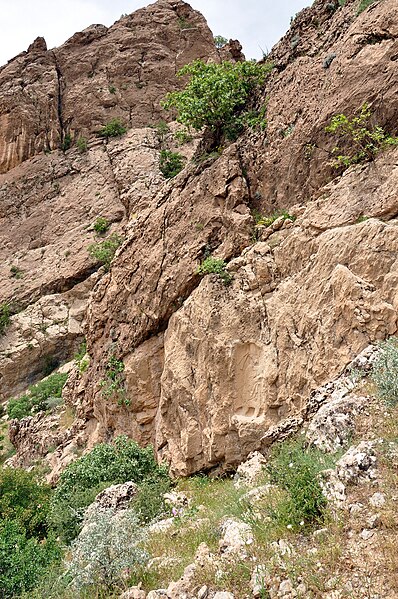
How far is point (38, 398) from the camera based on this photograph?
22672 millimetres

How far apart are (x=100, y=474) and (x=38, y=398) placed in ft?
43.9

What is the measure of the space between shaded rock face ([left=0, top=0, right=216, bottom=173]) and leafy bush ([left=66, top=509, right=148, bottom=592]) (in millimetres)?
33896

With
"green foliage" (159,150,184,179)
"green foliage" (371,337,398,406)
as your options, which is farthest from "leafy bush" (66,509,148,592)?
"green foliage" (159,150,184,179)

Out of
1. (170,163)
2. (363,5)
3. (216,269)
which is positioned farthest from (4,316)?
(363,5)

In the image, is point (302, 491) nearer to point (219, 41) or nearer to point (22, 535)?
point (22, 535)

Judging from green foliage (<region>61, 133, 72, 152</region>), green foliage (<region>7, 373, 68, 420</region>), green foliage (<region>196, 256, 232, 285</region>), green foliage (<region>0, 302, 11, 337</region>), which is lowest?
green foliage (<region>7, 373, 68, 420</region>)

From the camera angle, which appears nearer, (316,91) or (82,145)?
(316,91)

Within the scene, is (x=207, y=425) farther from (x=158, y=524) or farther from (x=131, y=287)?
(x=131, y=287)

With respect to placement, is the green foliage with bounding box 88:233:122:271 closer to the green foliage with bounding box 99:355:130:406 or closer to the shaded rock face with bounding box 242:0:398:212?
the green foliage with bounding box 99:355:130:406

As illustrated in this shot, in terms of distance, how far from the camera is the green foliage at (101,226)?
1141 inches

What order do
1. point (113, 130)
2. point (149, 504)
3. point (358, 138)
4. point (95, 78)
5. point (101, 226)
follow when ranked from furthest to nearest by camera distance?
point (95, 78) → point (113, 130) → point (101, 226) → point (358, 138) → point (149, 504)

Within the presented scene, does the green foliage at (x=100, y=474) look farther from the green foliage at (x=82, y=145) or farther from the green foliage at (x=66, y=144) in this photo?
the green foliage at (x=66, y=144)

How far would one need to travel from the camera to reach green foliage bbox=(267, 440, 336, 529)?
13.2 feet

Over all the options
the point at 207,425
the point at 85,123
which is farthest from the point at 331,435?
the point at 85,123
